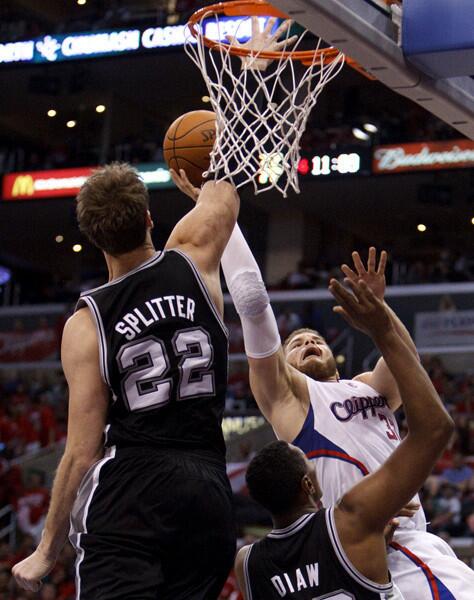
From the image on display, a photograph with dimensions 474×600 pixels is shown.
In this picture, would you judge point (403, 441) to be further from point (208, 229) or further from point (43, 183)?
point (43, 183)

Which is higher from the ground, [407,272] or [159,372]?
[407,272]

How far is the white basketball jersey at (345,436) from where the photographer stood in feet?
13.0

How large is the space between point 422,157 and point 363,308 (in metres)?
15.3

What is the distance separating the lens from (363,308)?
2453mm

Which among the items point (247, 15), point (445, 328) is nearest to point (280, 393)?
point (247, 15)

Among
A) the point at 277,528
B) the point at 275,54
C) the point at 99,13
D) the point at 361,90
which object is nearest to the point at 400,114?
the point at 361,90

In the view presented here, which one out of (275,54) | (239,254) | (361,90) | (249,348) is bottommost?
(249,348)

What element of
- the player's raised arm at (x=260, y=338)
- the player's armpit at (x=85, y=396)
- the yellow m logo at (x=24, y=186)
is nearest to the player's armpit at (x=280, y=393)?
the player's raised arm at (x=260, y=338)

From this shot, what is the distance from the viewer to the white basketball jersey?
3.96 m

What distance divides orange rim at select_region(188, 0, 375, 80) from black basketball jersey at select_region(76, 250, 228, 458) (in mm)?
1563

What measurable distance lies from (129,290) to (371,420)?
148 centimetres

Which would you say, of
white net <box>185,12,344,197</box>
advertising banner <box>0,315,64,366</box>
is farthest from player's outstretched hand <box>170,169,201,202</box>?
advertising banner <box>0,315,64,366</box>

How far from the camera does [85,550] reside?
280cm

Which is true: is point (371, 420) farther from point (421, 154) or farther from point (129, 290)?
point (421, 154)
